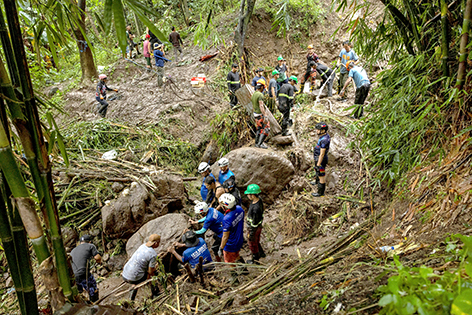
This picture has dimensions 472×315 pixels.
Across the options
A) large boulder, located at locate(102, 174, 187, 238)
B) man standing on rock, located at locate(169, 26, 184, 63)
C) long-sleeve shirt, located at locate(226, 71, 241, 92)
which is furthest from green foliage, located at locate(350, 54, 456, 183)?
man standing on rock, located at locate(169, 26, 184, 63)

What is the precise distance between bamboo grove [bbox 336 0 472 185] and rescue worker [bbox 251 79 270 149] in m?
2.90

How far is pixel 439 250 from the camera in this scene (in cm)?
183

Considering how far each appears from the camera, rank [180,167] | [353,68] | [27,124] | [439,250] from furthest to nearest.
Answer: [180,167], [353,68], [439,250], [27,124]

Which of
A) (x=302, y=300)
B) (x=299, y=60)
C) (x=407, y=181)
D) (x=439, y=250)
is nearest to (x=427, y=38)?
(x=407, y=181)

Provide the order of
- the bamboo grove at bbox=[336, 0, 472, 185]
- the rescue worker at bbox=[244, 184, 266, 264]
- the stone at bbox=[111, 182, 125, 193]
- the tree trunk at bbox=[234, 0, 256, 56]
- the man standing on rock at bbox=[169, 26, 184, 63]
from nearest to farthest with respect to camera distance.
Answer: the bamboo grove at bbox=[336, 0, 472, 185] < the rescue worker at bbox=[244, 184, 266, 264] < the stone at bbox=[111, 182, 125, 193] < the tree trunk at bbox=[234, 0, 256, 56] < the man standing on rock at bbox=[169, 26, 184, 63]

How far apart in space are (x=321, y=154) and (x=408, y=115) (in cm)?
208

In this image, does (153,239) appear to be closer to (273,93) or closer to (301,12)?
(273,93)

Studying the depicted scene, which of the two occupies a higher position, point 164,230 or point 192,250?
point 192,250

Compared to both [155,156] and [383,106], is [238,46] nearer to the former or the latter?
[155,156]

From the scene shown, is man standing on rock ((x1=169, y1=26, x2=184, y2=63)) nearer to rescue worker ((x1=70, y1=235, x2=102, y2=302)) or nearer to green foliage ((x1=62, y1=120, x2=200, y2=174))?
green foliage ((x1=62, y1=120, x2=200, y2=174))

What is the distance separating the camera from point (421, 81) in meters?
3.43

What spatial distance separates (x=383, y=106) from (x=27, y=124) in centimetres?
422

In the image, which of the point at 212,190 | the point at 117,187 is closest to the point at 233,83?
the point at 212,190

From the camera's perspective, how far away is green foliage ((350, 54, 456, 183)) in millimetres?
3240
